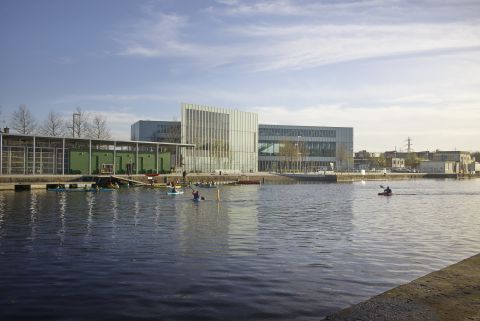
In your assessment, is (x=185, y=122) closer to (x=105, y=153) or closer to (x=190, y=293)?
(x=105, y=153)

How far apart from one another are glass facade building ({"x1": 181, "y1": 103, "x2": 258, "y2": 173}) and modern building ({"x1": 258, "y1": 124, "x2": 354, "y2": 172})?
16324mm

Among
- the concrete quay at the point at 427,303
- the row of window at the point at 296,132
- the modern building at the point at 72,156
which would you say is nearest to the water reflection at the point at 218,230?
the concrete quay at the point at 427,303

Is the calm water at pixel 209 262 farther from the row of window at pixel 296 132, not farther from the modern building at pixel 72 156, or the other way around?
the row of window at pixel 296 132

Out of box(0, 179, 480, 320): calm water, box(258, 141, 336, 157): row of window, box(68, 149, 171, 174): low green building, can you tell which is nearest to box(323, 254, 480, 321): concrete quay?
box(0, 179, 480, 320): calm water

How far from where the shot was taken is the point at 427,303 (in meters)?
12.2

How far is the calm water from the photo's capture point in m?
13.9

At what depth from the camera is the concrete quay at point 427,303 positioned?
36.8ft

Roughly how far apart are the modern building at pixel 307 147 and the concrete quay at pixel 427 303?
152327mm

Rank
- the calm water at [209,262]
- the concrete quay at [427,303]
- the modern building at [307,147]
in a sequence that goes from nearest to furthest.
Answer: the concrete quay at [427,303] < the calm water at [209,262] < the modern building at [307,147]

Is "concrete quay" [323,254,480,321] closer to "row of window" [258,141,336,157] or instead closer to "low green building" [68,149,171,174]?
"low green building" [68,149,171,174]

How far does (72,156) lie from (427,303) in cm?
8352

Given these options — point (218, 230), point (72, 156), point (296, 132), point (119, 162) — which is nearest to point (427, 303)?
point (218, 230)

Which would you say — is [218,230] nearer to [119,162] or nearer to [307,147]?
[119,162]

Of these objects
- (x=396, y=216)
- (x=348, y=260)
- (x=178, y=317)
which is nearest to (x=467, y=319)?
(x=178, y=317)
